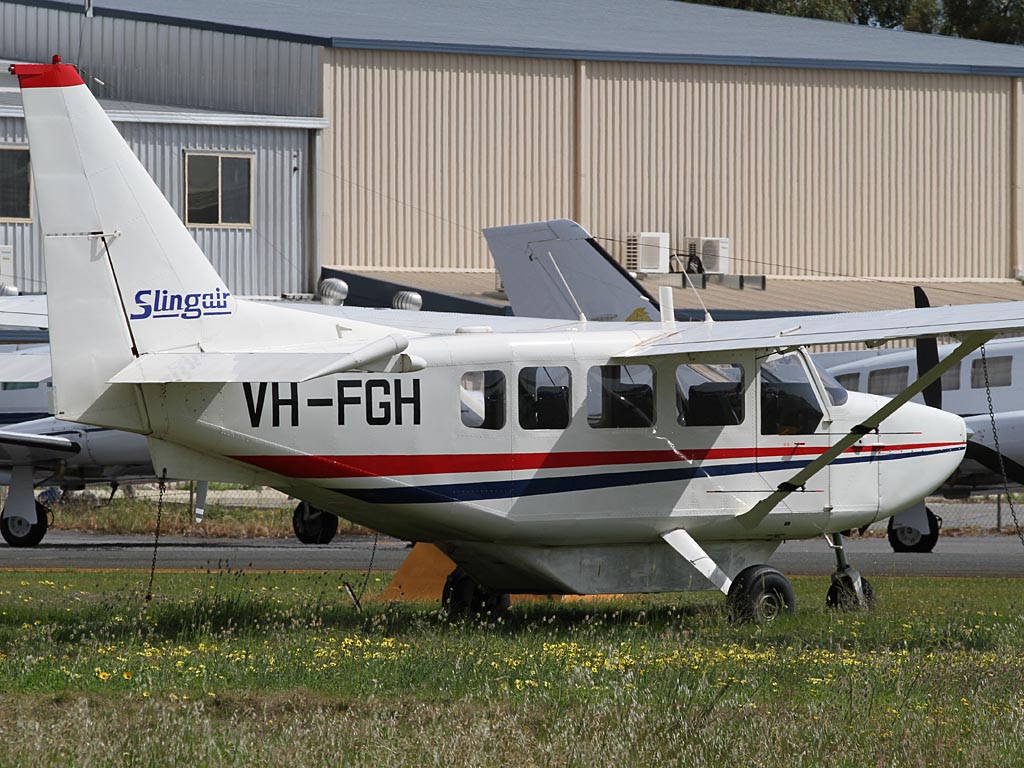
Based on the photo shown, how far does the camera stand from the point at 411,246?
35.7 m

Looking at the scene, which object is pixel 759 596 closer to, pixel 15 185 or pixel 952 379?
pixel 952 379

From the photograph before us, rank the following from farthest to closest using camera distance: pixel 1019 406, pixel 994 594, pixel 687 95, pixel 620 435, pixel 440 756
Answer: pixel 687 95 < pixel 1019 406 < pixel 994 594 < pixel 620 435 < pixel 440 756

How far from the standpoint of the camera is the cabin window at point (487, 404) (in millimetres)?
12055

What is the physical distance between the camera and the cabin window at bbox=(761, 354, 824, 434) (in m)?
13.1

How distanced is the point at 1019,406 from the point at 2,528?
51.4 ft

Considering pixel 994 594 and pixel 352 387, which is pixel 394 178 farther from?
pixel 352 387

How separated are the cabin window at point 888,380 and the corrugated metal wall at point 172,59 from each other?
1588 centimetres

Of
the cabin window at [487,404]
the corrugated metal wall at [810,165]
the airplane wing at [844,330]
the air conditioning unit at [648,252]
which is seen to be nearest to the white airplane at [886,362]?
the airplane wing at [844,330]

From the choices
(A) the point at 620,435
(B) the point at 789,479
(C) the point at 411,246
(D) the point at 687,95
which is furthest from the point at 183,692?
(D) the point at 687,95

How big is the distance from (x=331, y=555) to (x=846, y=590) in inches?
Answer: 416

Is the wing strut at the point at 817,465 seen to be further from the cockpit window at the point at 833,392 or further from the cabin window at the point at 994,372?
the cabin window at the point at 994,372

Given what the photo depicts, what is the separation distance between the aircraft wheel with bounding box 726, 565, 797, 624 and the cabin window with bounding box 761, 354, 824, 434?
1.22 metres

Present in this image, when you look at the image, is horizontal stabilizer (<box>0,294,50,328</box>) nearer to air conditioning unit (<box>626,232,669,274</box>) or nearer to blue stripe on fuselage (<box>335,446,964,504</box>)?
blue stripe on fuselage (<box>335,446,964,504</box>)

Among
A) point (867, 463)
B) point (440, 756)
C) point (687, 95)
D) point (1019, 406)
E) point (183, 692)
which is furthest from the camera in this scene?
point (687, 95)
